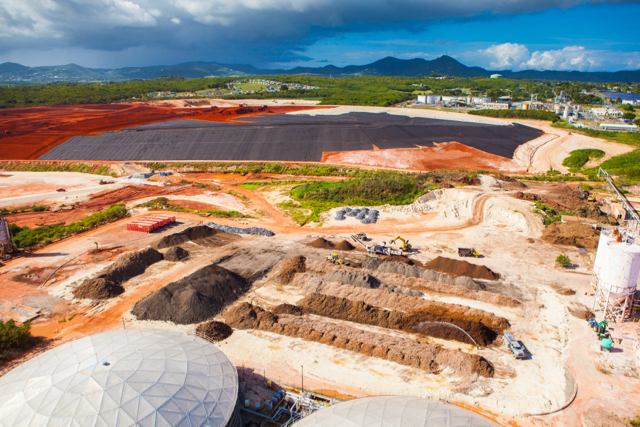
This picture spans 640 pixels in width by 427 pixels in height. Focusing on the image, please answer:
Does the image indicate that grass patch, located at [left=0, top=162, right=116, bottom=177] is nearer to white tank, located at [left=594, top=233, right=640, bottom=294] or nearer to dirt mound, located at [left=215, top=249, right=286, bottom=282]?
dirt mound, located at [left=215, top=249, right=286, bottom=282]

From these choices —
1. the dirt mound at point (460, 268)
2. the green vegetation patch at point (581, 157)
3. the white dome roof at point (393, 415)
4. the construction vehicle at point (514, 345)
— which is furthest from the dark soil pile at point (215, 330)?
the green vegetation patch at point (581, 157)

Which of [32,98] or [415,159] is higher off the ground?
[32,98]

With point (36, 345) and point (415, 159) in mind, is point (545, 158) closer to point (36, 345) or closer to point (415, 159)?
point (415, 159)

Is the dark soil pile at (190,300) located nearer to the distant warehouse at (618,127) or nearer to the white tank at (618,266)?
the white tank at (618,266)

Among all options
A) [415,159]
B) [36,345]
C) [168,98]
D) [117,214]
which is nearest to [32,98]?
[168,98]

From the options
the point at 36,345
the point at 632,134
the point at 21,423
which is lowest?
the point at 36,345

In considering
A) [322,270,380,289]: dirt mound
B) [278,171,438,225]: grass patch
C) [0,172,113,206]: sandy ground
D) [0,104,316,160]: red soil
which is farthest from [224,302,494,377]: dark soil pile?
[0,104,316,160]: red soil
